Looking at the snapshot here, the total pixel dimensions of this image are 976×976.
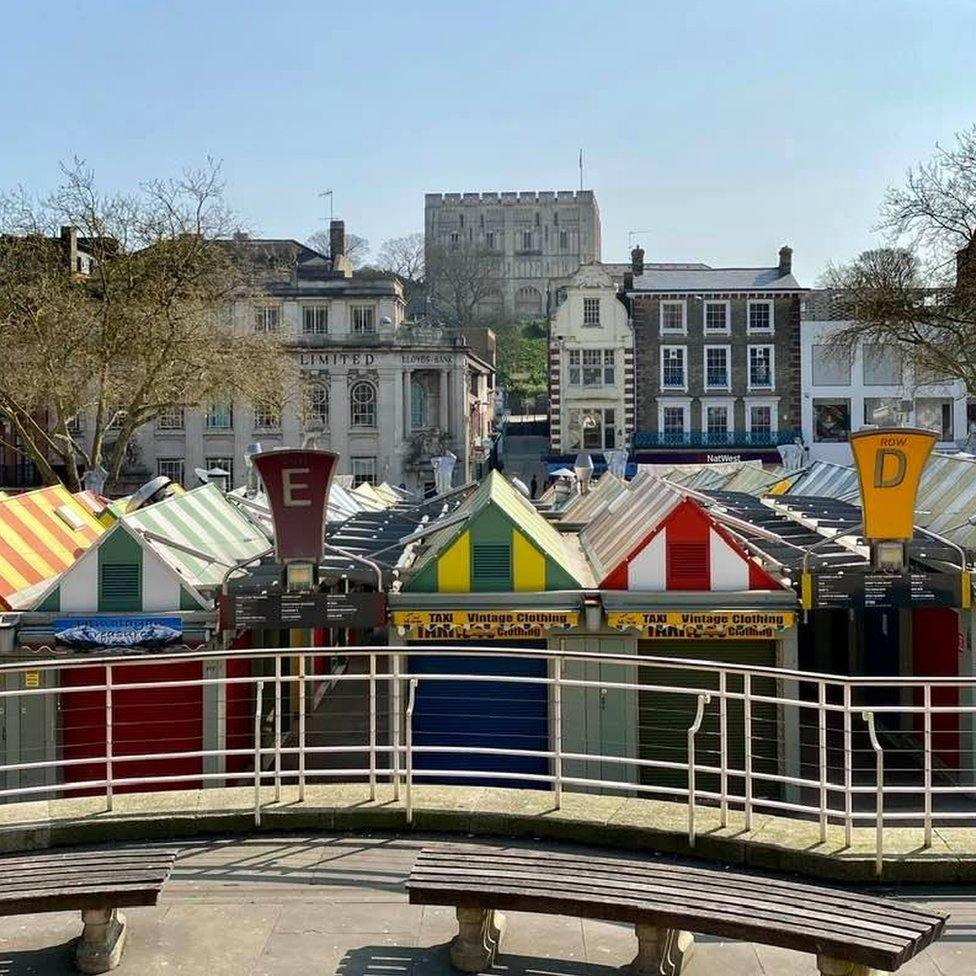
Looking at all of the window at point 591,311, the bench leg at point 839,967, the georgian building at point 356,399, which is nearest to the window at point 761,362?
the window at point 591,311

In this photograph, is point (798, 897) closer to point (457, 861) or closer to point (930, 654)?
point (457, 861)

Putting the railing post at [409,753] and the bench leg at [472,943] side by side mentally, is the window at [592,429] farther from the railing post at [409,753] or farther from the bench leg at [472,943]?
the bench leg at [472,943]

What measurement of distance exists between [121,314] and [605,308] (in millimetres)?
30516

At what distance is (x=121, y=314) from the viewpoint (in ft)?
121

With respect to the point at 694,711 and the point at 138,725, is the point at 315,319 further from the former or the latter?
the point at 694,711

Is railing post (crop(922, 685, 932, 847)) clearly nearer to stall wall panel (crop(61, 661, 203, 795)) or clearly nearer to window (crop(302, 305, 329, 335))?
stall wall panel (crop(61, 661, 203, 795))

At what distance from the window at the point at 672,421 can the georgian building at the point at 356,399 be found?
29.6 feet

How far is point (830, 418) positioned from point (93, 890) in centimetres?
5916

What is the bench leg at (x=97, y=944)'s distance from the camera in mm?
6852

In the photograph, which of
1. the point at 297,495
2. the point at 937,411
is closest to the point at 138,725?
the point at 297,495

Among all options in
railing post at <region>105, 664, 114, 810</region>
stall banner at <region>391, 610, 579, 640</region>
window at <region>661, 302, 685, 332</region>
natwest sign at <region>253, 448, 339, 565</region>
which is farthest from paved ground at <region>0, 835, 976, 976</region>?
window at <region>661, 302, 685, 332</region>

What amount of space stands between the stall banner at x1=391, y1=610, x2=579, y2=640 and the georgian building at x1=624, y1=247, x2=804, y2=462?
49.3 m

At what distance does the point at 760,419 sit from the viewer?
A: 62.9 meters

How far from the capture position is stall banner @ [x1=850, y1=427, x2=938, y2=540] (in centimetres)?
1321
